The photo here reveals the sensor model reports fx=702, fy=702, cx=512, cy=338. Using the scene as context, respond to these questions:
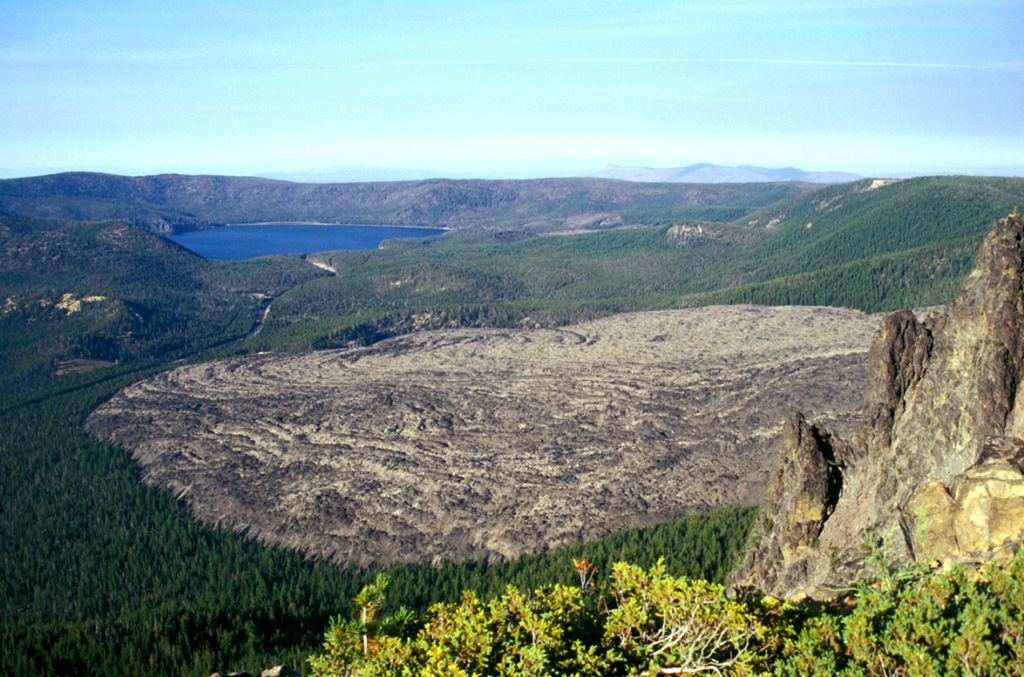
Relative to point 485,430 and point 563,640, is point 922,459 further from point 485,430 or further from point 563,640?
point 485,430

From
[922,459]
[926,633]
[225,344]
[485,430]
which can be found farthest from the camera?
[225,344]

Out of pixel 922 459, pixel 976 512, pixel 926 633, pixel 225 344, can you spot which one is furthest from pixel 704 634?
pixel 225 344

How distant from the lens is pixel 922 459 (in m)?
29.6

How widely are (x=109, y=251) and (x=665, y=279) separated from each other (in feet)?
476

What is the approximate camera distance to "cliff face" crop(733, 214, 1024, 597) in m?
23.6

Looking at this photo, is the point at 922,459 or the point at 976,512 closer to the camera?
the point at 976,512

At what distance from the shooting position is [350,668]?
19.4 metres

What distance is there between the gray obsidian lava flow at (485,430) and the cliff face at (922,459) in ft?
75.0

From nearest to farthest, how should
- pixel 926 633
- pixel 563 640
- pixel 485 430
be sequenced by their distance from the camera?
pixel 926 633, pixel 563 640, pixel 485 430

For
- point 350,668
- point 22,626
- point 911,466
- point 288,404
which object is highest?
point 911,466

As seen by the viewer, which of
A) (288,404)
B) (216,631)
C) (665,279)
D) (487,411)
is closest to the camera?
(216,631)

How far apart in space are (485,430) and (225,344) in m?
73.9

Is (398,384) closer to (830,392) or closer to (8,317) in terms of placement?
(830,392)

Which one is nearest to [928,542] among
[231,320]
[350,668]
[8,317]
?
[350,668]
